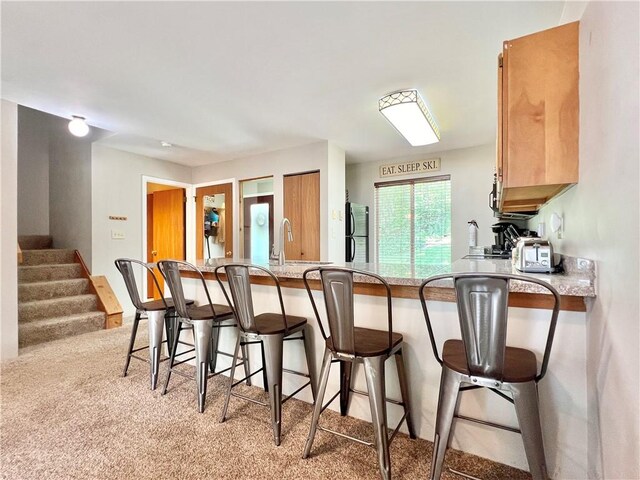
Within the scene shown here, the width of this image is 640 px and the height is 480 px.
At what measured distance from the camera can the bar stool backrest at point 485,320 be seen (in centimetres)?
104

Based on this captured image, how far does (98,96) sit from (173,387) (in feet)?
8.74

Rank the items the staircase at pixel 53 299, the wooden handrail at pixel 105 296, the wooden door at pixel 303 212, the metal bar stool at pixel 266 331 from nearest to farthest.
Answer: the metal bar stool at pixel 266 331 → the staircase at pixel 53 299 → the wooden handrail at pixel 105 296 → the wooden door at pixel 303 212

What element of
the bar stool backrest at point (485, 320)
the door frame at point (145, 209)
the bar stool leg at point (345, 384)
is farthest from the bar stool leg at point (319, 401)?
the door frame at point (145, 209)

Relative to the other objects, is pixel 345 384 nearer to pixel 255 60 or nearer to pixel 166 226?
pixel 255 60

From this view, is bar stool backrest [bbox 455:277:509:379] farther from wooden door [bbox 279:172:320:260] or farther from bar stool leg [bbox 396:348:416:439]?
wooden door [bbox 279:172:320:260]

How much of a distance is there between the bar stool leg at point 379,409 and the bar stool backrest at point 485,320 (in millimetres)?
400

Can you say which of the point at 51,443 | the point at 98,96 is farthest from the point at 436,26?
the point at 51,443

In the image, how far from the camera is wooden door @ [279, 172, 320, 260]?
14.0ft

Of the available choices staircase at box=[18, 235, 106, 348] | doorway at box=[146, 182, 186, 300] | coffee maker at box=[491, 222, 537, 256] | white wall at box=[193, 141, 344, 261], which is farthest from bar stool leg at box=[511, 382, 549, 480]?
doorway at box=[146, 182, 186, 300]

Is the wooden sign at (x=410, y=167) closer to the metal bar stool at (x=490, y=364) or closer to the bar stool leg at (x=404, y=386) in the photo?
the bar stool leg at (x=404, y=386)

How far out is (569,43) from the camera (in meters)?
1.37

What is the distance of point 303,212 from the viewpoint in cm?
439

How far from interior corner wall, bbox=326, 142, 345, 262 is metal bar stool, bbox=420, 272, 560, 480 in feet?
10.0

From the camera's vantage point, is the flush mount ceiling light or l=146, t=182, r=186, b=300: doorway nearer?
the flush mount ceiling light
